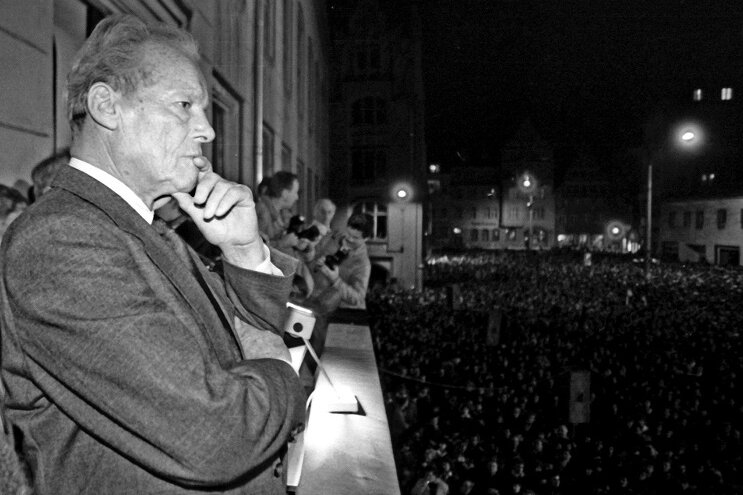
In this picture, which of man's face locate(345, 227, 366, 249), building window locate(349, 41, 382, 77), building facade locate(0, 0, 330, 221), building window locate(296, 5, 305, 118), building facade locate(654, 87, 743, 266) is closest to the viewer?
building facade locate(0, 0, 330, 221)

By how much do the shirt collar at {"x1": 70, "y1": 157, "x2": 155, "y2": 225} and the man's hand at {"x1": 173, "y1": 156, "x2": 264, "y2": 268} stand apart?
0.13 meters

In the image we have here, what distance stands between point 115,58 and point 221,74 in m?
7.53

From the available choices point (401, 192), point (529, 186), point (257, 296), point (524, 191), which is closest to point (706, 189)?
point (529, 186)

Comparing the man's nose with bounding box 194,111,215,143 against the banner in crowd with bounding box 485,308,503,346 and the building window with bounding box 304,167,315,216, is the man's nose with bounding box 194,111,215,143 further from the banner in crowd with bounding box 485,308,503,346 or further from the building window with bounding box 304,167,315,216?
the building window with bounding box 304,167,315,216

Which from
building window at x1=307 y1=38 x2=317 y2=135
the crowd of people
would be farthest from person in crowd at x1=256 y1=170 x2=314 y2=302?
building window at x1=307 y1=38 x2=317 y2=135

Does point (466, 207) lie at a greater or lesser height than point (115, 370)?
greater

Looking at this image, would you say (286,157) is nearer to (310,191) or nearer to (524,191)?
(310,191)

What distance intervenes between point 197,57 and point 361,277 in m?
5.04

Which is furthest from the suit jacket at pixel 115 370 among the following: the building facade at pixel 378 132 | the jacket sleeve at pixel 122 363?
the building facade at pixel 378 132

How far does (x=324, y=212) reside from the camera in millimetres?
6707

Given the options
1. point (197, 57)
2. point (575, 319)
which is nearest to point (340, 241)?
point (197, 57)

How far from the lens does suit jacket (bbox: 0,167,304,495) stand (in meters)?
0.97

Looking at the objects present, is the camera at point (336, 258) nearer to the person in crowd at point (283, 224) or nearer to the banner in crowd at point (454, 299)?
the person in crowd at point (283, 224)

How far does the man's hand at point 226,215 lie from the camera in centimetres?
143
